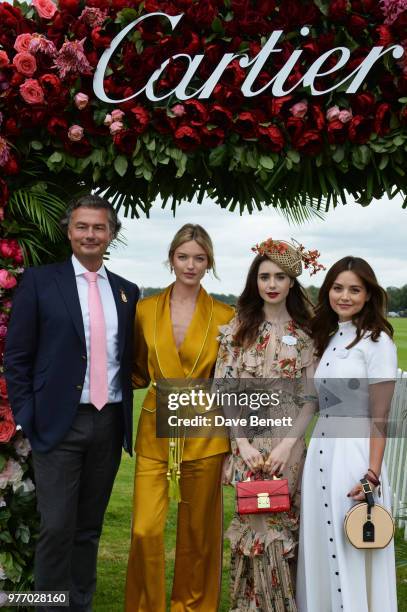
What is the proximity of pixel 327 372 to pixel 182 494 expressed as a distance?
123 cm

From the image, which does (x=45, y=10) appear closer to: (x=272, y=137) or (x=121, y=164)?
(x=121, y=164)

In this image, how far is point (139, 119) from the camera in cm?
430

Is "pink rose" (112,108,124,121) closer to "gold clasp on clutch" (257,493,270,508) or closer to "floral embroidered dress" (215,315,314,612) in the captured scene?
"floral embroidered dress" (215,315,314,612)

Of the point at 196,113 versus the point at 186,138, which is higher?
the point at 196,113

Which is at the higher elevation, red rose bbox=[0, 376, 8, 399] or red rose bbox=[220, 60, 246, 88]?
red rose bbox=[220, 60, 246, 88]

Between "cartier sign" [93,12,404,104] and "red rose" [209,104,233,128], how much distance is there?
10 centimetres

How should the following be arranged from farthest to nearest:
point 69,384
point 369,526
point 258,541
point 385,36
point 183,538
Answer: point 183,538 < point 385,36 < point 258,541 < point 69,384 < point 369,526

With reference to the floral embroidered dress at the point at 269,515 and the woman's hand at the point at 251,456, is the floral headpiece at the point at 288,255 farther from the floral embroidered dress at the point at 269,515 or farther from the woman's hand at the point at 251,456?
the woman's hand at the point at 251,456


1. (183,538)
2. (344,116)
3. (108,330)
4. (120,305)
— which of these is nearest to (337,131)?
(344,116)

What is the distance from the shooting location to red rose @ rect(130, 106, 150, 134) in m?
4.30

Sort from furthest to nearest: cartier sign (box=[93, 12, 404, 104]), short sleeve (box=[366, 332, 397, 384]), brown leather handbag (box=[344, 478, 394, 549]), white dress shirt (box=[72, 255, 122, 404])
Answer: cartier sign (box=[93, 12, 404, 104]) → white dress shirt (box=[72, 255, 122, 404]) → short sleeve (box=[366, 332, 397, 384]) → brown leather handbag (box=[344, 478, 394, 549])

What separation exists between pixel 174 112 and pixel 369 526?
255 cm

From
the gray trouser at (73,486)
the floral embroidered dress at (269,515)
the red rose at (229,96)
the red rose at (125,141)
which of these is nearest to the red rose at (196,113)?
the red rose at (229,96)

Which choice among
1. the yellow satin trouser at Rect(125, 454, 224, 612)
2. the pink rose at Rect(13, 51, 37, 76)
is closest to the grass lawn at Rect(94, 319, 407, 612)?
the yellow satin trouser at Rect(125, 454, 224, 612)
